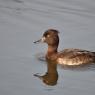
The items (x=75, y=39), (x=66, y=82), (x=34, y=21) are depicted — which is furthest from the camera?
(x=34, y=21)

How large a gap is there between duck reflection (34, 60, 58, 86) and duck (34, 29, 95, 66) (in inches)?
9.8

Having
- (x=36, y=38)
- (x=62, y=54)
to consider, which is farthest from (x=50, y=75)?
(x=36, y=38)

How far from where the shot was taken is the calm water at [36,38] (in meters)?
13.9

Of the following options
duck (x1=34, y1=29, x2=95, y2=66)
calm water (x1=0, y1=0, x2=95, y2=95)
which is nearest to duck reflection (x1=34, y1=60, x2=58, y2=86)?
calm water (x1=0, y1=0, x2=95, y2=95)

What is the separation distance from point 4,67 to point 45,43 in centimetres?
252

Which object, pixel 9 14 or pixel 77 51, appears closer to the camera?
pixel 77 51

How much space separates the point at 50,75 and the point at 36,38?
2.05 metres

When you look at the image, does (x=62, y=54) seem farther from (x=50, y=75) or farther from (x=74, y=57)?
(x=50, y=75)

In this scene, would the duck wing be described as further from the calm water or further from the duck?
the calm water

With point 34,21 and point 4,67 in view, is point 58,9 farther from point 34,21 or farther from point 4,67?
point 4,67

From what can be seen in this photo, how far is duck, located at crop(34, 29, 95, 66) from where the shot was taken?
52.3ft

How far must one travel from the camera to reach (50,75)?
15219 millimetres

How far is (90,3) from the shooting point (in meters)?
20.0

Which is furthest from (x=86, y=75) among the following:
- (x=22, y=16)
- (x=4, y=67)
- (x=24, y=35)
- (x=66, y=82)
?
(x=22, y=16)
